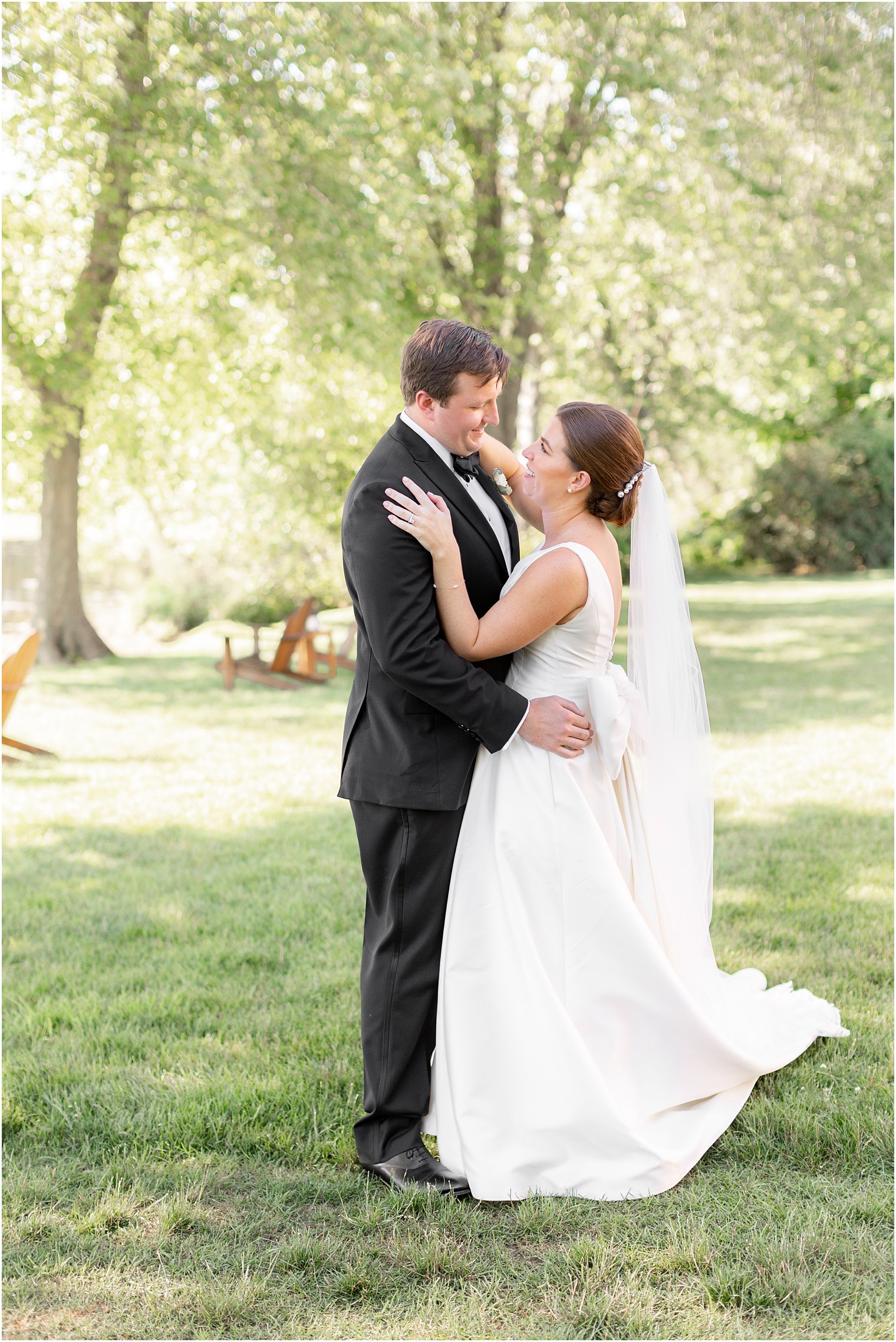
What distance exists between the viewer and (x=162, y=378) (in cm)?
1728

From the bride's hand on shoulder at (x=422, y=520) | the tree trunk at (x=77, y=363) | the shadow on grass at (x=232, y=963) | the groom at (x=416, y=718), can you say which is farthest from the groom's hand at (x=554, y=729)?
the tree trunk at (x=77, y=363)

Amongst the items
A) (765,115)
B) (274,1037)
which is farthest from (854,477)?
(274,1037)

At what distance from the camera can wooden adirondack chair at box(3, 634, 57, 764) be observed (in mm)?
8562

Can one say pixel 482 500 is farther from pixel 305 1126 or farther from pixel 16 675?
pixel 16 675

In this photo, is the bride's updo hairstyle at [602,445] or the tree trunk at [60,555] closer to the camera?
the bride's updo hairstyle at [602,445]

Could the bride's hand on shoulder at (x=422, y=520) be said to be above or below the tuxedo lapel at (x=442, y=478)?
below

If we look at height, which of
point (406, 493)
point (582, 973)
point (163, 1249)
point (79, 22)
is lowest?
point (163, 1249)

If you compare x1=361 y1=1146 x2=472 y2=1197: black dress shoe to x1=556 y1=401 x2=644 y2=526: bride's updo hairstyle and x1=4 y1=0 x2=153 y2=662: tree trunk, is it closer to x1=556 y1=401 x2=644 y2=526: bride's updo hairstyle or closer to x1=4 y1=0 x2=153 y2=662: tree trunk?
x1=556 y1=401 x2=644 y2=526: bride's updo hairstyle

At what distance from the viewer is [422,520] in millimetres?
2975

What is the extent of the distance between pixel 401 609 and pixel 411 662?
0.15 meters

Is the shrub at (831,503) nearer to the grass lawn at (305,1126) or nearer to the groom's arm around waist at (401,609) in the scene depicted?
the grass lawn at (305,1126)

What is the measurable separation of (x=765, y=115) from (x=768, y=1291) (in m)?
15.5

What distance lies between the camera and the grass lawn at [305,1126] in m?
2.69

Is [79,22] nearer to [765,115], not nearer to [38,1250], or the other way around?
[765,115]
